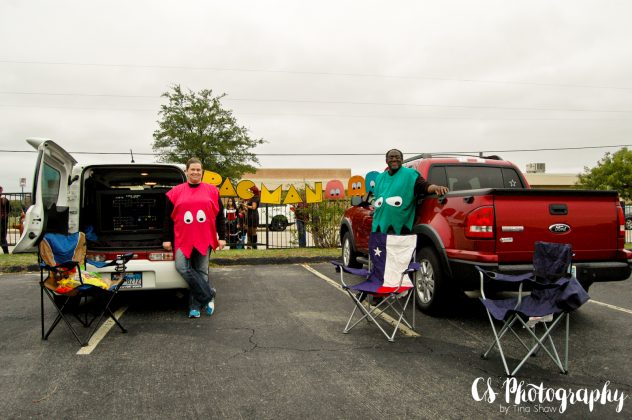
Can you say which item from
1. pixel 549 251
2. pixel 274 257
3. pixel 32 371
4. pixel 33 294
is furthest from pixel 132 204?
pixel 549 251

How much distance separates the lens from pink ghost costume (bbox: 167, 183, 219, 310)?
5.28 metres

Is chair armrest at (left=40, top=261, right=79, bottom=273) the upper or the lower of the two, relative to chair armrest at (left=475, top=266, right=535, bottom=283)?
upper

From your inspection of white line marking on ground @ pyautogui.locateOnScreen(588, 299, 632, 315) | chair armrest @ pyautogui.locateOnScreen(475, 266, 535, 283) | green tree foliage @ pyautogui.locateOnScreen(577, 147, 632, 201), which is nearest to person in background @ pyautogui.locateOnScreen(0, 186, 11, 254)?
chair armrest @ pyautogui.locateOnScreen(475, 266, 535, 283)

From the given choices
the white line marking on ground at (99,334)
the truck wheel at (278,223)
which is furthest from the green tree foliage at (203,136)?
the white line marking on ground at (99,334)

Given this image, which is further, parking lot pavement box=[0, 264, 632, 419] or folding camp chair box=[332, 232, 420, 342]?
folding camp chair box=[332, 232, 420, 342]

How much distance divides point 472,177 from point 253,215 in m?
8.32

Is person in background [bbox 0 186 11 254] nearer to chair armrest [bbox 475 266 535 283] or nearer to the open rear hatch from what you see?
the open rear hatch

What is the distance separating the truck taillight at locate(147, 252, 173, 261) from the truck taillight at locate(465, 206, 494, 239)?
11.0 ft

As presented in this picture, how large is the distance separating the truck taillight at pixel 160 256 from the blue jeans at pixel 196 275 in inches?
8.0

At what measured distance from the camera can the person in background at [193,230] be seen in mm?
5285

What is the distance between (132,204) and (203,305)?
212 cm

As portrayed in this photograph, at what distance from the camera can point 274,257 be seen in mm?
10727

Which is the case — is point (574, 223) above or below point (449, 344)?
above

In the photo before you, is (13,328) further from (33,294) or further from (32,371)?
(33,294)
